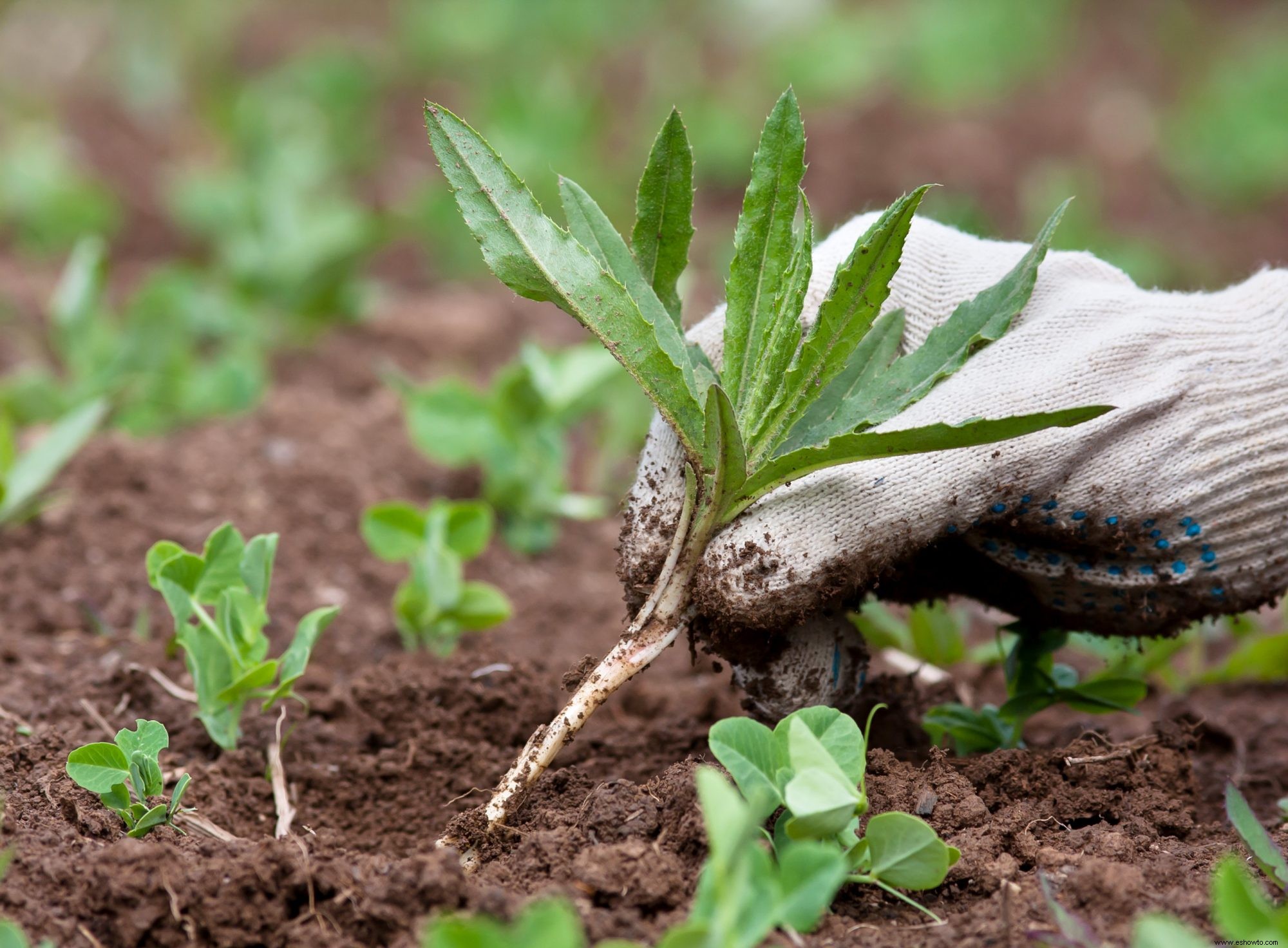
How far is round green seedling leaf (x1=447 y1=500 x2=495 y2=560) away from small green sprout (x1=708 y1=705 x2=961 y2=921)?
3.15 feet

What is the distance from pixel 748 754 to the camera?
4.54 feet

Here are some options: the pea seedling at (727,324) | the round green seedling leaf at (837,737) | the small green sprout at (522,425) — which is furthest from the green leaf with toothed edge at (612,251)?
the small green sprout at (522,425)

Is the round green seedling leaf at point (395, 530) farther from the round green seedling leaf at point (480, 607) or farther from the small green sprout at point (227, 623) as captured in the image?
the small green sprout at point (227, 623)

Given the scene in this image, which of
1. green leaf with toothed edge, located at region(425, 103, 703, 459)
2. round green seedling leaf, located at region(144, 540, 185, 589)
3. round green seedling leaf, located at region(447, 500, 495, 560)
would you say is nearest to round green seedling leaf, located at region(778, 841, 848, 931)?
green leaf with toothed edge, located at region(425, 103, 703, 459)

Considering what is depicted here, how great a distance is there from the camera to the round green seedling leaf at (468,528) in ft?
7.43

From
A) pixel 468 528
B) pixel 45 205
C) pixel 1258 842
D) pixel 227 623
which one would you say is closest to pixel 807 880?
pixel 1258 842

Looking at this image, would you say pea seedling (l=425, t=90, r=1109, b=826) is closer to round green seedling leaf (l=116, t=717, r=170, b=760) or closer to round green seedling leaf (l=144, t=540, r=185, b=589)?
round green seedling leaf (l=116, t=717, r=170, b=760)

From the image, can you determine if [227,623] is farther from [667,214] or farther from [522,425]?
[522,425]

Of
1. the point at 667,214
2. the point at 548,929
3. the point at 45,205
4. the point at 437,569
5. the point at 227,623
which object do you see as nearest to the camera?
the point at 548,929

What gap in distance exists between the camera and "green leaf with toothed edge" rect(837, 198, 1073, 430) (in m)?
1.55

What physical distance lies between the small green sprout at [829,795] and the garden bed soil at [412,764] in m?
0.06

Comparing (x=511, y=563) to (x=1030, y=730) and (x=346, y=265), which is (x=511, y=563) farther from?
(x=346, y=265)

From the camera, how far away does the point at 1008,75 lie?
6914 mm

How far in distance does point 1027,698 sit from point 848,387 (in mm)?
552
